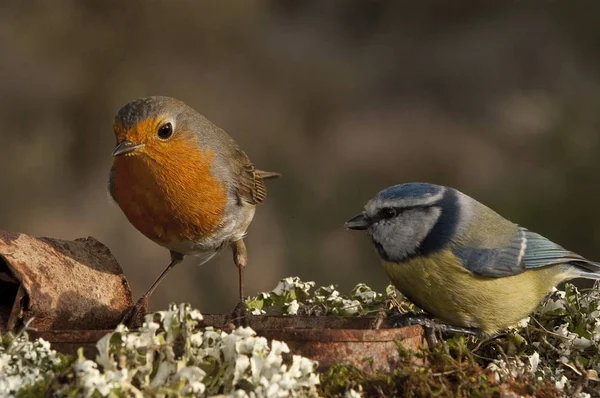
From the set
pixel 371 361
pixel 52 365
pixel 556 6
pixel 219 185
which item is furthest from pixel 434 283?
pixel 556 6

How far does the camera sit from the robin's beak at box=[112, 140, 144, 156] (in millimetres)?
3402

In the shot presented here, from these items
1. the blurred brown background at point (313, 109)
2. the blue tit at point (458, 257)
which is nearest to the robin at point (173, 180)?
the blue tit at point (458, 257)

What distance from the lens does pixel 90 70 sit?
7043mm

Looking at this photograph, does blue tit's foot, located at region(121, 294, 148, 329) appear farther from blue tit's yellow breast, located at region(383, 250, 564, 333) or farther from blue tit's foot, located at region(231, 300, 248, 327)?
blue tit's yellow breast, located at region(383, 250, 564, 333)

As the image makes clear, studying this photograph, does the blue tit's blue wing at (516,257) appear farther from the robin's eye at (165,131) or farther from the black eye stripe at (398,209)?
the robin's eye at (165,131)

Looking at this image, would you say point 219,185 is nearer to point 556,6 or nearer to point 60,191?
point 60,191

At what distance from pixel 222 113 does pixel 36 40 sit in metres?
1.67

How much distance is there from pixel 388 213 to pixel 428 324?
536mm

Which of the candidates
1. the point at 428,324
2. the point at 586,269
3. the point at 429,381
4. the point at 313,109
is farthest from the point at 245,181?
the point at 313,109

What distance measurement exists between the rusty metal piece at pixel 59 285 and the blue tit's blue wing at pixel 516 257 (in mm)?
1307

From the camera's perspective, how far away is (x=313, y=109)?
7.82 meters

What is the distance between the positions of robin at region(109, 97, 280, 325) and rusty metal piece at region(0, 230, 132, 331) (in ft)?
0.50

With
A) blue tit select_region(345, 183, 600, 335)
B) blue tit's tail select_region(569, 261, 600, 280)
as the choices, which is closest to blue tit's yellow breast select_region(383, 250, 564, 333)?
blue tit select_region(345, 183, 600, 335)

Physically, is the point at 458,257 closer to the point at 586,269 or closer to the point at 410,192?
the point at 410,192
